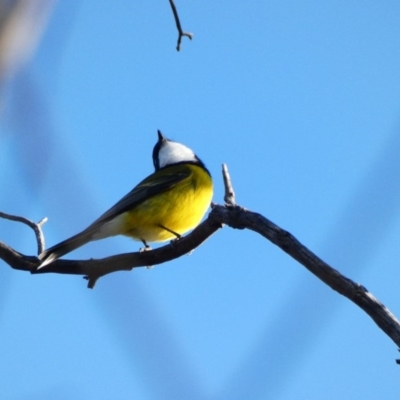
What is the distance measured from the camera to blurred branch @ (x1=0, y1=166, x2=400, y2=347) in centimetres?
288

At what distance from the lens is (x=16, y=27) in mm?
1149

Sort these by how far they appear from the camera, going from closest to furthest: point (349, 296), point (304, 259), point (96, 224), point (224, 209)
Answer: point (349, 296) < point (304, 259) < point (224, 209) < point (96, 224)

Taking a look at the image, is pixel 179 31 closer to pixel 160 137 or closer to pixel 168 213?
pixel 168 213

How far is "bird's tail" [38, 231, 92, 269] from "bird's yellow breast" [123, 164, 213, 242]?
0.81 m

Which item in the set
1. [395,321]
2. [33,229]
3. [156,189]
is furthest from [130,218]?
[395,321]

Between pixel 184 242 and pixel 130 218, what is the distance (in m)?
1.83

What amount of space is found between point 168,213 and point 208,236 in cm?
208

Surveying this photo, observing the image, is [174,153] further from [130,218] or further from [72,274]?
[72,274]

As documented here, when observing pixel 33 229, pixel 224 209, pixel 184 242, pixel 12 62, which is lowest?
pixel 33 229

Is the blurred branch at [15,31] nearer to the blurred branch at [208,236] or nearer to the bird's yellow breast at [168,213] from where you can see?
the blurred branch at [208,236]

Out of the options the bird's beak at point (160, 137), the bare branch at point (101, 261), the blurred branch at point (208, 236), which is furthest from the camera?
the bird's beak at point (160, 137)

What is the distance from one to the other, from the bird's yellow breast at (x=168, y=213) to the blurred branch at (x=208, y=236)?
5.28ft

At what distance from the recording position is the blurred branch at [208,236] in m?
2.88

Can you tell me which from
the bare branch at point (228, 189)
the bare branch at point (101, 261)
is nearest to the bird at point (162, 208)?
the bare branch at point (101, 261)
